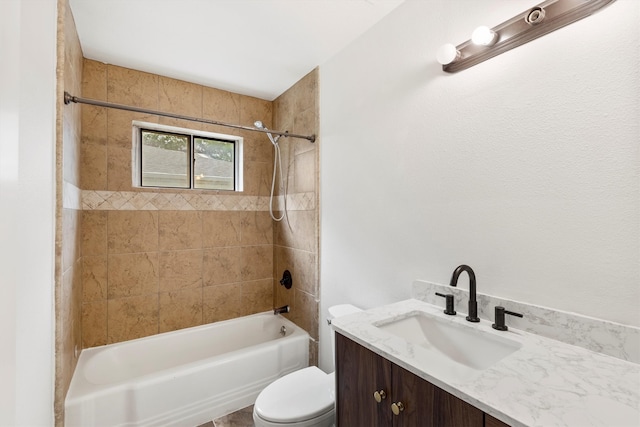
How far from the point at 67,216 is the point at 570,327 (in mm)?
2380

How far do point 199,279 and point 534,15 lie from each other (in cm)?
274

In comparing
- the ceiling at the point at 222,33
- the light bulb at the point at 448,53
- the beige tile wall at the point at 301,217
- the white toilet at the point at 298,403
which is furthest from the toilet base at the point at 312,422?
the ceiling at the point at 222,33

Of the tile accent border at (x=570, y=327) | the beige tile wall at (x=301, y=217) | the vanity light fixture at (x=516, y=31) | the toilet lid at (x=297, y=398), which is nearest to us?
the tile accent border at (x=570, y=327)

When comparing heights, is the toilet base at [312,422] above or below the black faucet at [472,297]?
below

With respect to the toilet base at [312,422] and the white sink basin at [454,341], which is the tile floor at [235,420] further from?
the white sink basin at [454,341]

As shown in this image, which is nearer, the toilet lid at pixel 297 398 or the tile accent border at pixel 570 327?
the tile accent border at pixel 570 327

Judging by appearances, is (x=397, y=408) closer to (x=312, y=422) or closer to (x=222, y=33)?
(x=312, y=422)

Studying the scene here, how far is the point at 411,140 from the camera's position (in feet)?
4.87

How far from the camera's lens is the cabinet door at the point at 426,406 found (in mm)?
684

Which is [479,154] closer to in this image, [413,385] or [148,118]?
[413,385]

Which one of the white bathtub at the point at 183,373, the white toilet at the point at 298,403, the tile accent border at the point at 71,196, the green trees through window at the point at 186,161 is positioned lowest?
the white bathtub at the point at 183,373

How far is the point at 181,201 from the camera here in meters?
2.42

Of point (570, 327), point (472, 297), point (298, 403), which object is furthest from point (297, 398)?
point (570, 327)

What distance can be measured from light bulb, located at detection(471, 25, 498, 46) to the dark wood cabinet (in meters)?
1.27
